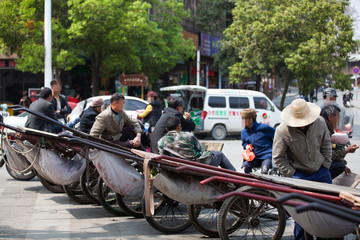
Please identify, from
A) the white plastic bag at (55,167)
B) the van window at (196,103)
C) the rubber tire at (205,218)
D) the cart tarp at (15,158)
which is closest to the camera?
the rubber tire at (205,218)

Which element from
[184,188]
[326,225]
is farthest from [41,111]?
[326,225]

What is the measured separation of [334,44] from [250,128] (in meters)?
15.2

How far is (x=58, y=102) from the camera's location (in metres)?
10.2

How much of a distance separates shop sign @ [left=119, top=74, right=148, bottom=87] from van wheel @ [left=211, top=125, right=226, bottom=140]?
475cm

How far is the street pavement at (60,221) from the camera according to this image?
5820 millimetres

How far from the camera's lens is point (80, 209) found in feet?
23.4

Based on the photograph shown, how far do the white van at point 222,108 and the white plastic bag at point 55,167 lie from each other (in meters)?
12.2

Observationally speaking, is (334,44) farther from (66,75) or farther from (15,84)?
(15,84)

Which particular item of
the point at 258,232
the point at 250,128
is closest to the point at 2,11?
the point at 250,128

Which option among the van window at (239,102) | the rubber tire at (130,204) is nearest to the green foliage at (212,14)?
the van window at (239,102)

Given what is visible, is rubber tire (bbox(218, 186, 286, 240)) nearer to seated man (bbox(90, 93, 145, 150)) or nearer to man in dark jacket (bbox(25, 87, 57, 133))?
seated man (bbox(90, 93, 145, 150))

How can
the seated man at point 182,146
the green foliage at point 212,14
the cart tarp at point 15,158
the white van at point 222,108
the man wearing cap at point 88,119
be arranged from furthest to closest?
the green foliage at point 212,14 → the white van at point 222,108 → the man wearing cap at point 88,119 → the cart tarp at point 15,158 → the seated man at point 182,146

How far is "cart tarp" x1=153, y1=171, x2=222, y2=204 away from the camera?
5.12 meters

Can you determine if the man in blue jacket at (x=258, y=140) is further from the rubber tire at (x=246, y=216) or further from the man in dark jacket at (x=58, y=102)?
the man in dark jacket at (x=58, y=102)
